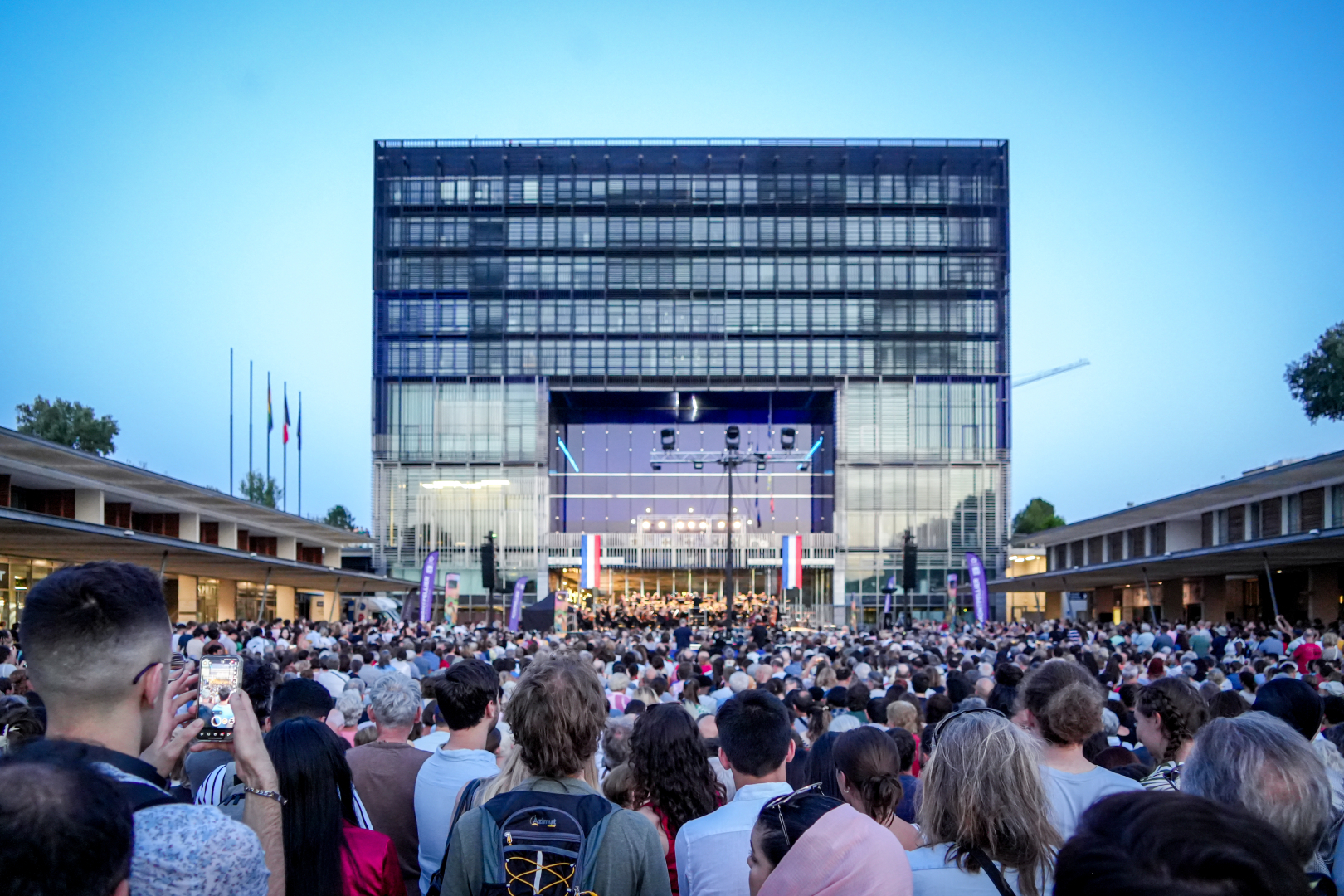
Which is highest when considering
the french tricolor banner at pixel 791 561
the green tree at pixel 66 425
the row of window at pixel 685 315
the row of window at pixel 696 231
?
the row of window at pixel 696 231

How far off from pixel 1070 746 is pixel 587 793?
248 centimetres

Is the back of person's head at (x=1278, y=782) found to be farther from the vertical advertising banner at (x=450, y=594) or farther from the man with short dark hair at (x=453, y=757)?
the vertical advertising banner at (x=450, y=594)

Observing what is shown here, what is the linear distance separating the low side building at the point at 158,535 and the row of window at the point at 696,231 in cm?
1723

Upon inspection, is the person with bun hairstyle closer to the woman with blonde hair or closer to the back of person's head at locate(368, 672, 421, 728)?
the woman with blonde hair

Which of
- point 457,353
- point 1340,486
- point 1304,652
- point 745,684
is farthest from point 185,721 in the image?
point 457,353

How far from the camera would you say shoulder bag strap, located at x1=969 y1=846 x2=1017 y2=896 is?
10.1ft

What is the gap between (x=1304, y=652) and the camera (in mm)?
16281

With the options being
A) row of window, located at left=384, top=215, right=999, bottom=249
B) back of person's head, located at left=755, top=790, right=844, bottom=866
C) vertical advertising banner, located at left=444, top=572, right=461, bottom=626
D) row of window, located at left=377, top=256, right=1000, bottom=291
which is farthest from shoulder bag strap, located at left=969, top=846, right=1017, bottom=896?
row of window, located at left=384, top=215, right=999, bottom=249

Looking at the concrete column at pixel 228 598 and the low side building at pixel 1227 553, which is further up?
the low side building at pixel 1227 553

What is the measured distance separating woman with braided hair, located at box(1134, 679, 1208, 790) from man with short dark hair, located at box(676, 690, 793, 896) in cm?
203

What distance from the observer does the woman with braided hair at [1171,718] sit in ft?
17.1

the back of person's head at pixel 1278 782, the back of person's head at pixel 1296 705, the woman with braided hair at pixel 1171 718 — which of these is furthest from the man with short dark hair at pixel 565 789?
the back of person's head at pixel 1296 705

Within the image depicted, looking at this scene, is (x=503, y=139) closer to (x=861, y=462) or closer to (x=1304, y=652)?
(x=861, y=462)

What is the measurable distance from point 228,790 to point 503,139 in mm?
60187
